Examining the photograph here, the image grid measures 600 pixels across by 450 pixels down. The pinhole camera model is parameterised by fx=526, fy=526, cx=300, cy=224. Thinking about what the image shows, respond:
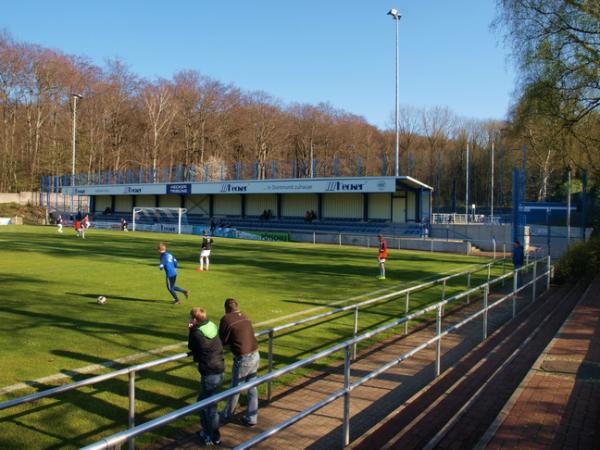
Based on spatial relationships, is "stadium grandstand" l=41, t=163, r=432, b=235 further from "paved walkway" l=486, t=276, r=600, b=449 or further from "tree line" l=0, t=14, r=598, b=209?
"paved walkway" l=486, t=276, r=600, b=449

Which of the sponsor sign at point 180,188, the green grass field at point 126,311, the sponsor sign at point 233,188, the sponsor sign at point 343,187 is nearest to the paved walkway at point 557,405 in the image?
the green grass field at point 126,311

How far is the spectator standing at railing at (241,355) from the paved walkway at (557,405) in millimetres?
2726

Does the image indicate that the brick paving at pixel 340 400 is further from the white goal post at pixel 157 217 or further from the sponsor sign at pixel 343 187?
the white goal post at pixel 157 217

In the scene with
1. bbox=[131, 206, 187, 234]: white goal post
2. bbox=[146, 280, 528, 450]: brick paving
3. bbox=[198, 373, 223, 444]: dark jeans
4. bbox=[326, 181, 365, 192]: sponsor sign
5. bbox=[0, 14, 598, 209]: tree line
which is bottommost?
bbox=[146, 280, 528, 450]: brick paving

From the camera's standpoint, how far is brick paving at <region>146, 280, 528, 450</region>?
593 cm

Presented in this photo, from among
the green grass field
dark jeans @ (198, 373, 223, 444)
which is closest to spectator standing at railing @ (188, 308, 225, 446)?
dark jeans @ (198, 373, 223, 444)

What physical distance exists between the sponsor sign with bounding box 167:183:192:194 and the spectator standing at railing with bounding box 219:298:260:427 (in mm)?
47771

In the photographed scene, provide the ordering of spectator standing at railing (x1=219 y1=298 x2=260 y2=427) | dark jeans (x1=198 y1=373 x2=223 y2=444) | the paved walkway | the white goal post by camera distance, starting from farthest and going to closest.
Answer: the white goal post, spectator standing at railing (x1=219 y1=298 x2=260 y2=427), dark jeans (x1=198 y1=373 x2=223 y2=444), the paved walkway

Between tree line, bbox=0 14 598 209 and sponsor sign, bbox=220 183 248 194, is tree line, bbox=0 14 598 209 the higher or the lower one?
the higher one

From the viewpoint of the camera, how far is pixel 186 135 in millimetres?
77375

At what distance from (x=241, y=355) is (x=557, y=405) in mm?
3575

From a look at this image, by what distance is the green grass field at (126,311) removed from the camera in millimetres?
6605

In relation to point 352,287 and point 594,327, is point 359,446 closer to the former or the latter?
point 594,327

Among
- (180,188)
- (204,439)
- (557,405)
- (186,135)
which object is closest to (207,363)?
(204,439)
